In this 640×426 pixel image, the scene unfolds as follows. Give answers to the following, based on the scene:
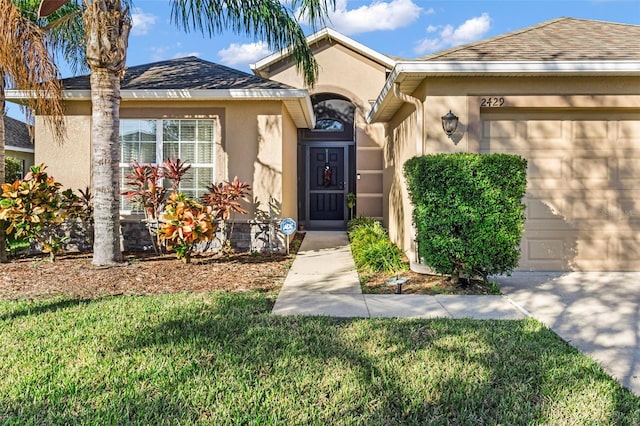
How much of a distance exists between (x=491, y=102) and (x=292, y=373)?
5.23 metres

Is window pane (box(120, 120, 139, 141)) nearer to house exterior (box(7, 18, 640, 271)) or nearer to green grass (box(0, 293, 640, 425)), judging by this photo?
house exterior (box(7, 18, 640, 271))

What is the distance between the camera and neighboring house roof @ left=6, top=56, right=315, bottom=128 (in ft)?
25.9

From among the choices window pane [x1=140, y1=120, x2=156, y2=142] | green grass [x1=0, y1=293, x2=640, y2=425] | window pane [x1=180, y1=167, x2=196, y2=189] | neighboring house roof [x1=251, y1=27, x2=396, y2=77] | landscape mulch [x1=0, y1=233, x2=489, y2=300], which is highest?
neighboring house roof [x1=251, y1=27, x2=396, y2=77]

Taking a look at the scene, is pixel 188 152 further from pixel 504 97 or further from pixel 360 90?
pixel 360 90

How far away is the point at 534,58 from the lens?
6.09 m

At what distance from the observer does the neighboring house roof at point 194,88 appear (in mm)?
7883

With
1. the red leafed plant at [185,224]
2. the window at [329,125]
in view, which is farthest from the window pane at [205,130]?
the window at [329,125]

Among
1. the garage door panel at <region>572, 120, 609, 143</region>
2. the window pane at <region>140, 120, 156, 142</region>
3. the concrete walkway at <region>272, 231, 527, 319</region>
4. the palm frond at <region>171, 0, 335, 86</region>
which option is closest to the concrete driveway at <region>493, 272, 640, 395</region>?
the concrete walkway at <region>272, 231, 527, 319</region>

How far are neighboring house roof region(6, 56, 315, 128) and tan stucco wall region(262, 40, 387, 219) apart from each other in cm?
348

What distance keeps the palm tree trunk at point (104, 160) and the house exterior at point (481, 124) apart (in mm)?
1370

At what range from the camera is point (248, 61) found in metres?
13.0

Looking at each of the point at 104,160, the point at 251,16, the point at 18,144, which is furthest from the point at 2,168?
the point at 18,144

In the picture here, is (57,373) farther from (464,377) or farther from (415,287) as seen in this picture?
(415,287)

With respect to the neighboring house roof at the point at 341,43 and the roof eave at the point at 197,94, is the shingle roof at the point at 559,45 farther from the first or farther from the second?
the neighboring house roof at the point at 341,43
